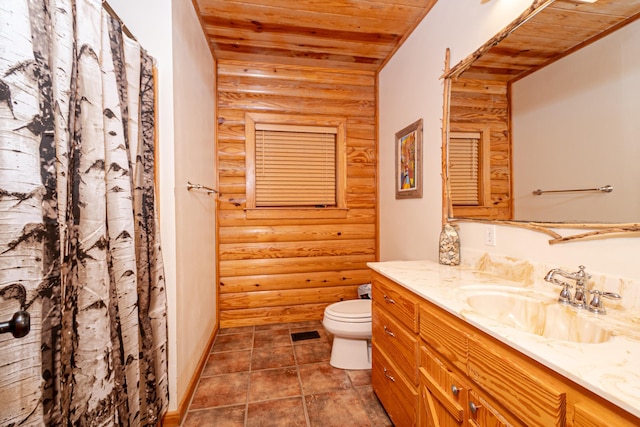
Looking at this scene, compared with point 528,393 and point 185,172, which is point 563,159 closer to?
point 528,393

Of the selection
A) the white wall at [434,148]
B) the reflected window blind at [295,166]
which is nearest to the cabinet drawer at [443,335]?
→ the white wall at [434,148]

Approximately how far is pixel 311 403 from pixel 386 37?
2.91 meters

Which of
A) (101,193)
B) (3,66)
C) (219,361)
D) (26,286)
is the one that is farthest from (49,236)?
(219,361)

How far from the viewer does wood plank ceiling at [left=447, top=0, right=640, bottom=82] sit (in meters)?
0.90

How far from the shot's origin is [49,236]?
0.68m

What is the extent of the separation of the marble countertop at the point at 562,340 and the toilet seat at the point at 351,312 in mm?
620

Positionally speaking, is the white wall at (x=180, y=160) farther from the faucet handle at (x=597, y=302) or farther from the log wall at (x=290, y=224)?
the faucet handle at (x=597, y=302)

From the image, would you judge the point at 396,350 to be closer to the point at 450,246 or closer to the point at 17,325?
the point at 450,246

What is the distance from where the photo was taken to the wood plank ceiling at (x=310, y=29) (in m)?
1.91

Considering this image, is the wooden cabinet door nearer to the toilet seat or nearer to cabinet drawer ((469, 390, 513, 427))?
cabinet drawer ((469, 390, 513, 427))

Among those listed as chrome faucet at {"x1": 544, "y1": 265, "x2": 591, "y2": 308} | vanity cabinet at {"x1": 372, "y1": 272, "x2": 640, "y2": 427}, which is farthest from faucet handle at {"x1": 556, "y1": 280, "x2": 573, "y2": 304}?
vanity cabinet at {"x1": 372, "y1": 272, "x2": 640, "y2": 427}

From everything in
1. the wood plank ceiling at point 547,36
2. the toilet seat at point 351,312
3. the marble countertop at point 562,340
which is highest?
the wood plank ceiling at point 547,36

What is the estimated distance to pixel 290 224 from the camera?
2689mm

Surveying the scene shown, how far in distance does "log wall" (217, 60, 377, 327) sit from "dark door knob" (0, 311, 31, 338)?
199cm
